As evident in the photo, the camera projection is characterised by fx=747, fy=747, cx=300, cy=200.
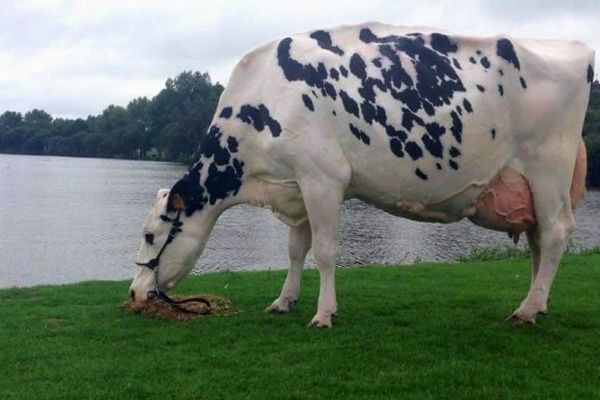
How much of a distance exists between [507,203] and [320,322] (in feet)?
6.78

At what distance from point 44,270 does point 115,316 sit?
444 inches

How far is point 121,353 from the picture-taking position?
6109mm

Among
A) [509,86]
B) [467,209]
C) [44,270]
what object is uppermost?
[509,86]

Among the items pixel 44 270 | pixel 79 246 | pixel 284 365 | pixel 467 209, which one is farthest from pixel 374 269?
pixel 79 246

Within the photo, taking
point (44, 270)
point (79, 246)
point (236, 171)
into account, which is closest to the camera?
point (236, 171)

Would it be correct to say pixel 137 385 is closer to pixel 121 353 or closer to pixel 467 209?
pixel 121 353

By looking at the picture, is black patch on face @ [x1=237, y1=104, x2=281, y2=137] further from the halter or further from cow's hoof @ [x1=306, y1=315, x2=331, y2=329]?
cow's hoof @ [x1=306, y1=315, x2=331, y2=329]

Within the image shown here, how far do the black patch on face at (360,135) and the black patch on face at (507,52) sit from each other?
1.52 m

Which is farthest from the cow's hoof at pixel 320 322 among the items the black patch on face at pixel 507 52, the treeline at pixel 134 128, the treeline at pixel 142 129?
the treeline at pixel 134 128

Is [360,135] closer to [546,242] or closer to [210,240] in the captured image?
[546,242]

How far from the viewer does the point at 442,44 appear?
718cm

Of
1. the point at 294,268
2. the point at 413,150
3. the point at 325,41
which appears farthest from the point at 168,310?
the point at 325,41

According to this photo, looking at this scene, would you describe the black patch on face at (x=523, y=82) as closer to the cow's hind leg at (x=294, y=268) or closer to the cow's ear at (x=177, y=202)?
the cow's hind leg at (x=294, y=268)

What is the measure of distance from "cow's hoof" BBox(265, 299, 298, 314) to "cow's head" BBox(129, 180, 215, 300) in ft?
3.11
